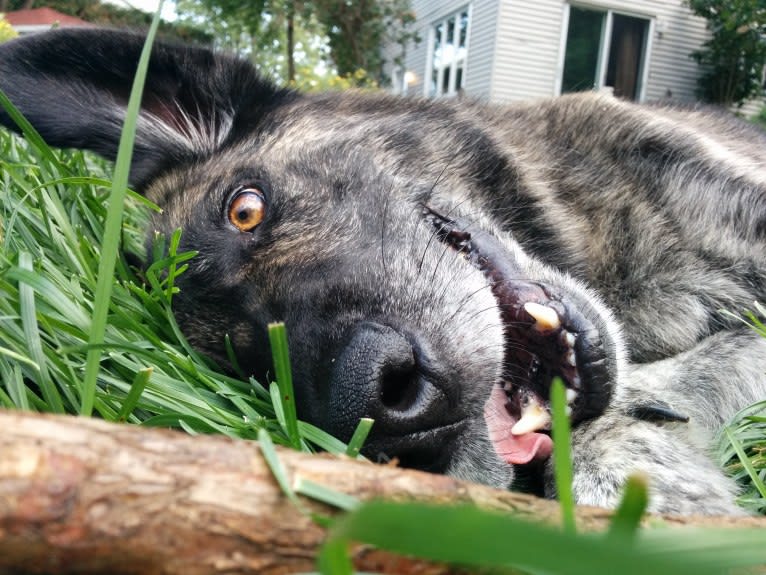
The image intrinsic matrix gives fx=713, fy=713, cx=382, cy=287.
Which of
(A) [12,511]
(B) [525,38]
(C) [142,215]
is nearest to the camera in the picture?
(A) [12,511]

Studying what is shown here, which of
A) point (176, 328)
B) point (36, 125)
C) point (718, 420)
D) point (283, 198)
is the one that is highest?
point (36, 125)

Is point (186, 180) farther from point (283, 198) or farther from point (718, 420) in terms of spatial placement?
point (718, 420)

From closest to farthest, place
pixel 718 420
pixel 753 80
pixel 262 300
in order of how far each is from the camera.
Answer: pixel 262 300 → pixel 718 420 → pixel 753 80

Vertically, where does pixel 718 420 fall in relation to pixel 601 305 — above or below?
below

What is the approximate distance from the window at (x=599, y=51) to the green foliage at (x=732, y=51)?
2.42 meters

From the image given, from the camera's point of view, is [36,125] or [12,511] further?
[36,125]

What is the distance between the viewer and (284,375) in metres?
1.49

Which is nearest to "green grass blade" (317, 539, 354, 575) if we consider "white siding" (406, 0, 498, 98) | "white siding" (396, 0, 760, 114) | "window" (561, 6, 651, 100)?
"white siding" (406, 0, 498, 98)

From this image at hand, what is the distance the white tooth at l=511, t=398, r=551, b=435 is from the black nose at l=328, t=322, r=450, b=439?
381 mm

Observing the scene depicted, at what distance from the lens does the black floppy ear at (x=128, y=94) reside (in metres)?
2.74

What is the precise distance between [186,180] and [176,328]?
32.8 inches

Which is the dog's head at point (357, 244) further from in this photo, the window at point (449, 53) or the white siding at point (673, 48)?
the white siding at point (673, 48)

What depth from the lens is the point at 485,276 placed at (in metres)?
2.37

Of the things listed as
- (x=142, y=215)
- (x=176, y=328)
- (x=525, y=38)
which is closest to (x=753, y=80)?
(x=525, y=38)
